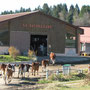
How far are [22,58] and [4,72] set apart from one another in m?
11.7

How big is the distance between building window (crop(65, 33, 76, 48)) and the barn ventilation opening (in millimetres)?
3323

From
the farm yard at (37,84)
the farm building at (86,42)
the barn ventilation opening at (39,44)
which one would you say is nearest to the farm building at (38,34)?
the barn ventilation opening at (39,44)

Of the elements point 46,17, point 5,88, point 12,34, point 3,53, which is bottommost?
point 5,88

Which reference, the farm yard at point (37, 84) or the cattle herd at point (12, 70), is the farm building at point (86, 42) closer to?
the cattle herd at point (12, 70)

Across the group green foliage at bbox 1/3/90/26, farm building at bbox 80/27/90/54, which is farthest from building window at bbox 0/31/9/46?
green foliage at bbox 1/3/90/26

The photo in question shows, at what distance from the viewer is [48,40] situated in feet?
125

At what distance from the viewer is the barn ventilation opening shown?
38812mm

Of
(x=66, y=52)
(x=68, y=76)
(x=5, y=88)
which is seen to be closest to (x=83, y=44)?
(x=66, y=52)

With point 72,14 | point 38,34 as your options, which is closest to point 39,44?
point 38,34

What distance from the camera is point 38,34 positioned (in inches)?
1485

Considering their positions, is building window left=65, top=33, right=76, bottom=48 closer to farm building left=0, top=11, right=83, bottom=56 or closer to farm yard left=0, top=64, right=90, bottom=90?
farm building left=0, top=11, right=83, bottom=56

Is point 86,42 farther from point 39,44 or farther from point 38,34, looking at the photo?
point 38,34

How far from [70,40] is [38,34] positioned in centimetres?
544

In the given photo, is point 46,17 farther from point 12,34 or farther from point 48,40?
point 12,34
